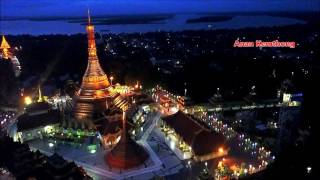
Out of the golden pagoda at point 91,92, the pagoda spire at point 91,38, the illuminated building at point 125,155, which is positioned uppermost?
the pagoda spire at point 91,38

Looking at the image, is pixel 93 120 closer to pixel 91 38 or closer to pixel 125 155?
pixel 125 155

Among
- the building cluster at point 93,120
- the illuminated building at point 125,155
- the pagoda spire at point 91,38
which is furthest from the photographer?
the pagoda spire at point 91,38

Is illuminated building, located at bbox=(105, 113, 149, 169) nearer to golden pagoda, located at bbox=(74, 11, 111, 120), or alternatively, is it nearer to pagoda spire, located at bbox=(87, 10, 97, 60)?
golden pagoda, located at bbox=(74, 11, 111, 120)

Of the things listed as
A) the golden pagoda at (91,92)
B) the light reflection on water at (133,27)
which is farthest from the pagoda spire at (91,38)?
the light reflection on water at (133,27)

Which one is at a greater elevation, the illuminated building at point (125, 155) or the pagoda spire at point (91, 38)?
the pagoda spire at point (91, 38)

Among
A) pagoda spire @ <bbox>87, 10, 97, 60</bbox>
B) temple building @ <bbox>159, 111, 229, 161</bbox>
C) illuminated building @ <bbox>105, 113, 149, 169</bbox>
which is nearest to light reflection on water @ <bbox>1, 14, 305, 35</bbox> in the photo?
pagoda spire @ <bbox>87, 10, 97, 60</bbox>

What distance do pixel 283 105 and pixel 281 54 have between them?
37.6m

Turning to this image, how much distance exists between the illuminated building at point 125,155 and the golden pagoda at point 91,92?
6.09m

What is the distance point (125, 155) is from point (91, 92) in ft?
29.1

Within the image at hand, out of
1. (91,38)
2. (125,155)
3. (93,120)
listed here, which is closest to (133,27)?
(91,38)

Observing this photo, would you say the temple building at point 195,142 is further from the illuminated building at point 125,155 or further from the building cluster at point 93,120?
the illuminated building at point 125,155

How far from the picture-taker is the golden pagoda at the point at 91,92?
90.1 ft

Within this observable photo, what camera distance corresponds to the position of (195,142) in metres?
21.8

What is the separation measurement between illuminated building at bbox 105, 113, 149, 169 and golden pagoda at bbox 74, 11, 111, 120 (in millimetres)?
6089
